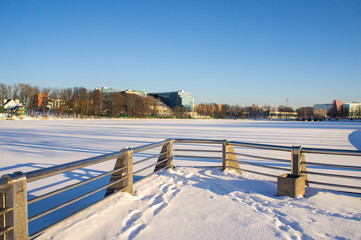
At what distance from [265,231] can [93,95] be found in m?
107

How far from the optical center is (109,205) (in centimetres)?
441

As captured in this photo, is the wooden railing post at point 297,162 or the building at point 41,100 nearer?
the wooden railing post at point 297,162

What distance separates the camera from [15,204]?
8.55ft

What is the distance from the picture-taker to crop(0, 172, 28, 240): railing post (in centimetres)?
258

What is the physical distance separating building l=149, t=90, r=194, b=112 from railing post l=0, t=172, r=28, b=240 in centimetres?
16976

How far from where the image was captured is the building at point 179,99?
569ft

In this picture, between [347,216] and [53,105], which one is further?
[53,105]

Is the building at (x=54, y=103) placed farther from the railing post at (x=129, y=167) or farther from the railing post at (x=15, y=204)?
the railing post at (x=15, y=204)

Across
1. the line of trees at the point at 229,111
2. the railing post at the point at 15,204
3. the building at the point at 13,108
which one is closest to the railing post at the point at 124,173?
the railing post at the point at 15,204

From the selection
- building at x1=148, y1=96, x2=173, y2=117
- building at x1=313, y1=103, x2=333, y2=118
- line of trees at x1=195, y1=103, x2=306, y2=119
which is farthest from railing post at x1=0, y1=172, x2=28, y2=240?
building at x1=313, y1=103, x2=333, y2=118

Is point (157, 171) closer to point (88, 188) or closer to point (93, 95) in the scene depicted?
point (88, 188)

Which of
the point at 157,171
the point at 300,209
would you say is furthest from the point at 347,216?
the point at 157,171

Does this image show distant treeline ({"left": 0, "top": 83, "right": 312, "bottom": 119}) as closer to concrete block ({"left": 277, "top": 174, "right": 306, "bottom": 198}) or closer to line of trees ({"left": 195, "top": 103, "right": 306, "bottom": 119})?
line of trees ({"left": 195, "top": 103, "right": 306, "bottom": 119})

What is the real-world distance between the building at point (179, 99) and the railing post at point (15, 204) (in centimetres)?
16976
